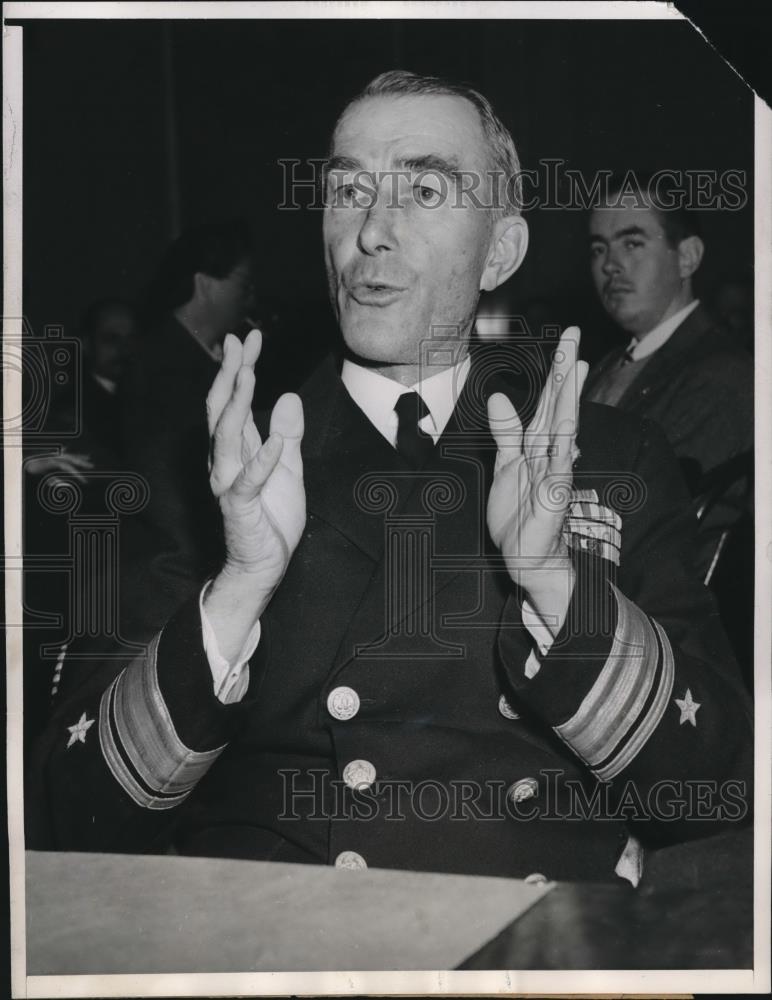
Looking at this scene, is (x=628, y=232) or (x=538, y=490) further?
(x=628, y=232)

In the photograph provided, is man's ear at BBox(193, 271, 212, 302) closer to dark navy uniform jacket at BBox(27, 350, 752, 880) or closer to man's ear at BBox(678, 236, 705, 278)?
dark navy uniform jacket at BBox(27, 350, 752, 880)

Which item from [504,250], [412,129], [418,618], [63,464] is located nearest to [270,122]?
[412,129]

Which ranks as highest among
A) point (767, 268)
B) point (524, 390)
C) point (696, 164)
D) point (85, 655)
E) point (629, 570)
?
point (696, 164)

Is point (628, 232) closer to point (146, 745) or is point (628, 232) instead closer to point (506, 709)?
point (506, 709)

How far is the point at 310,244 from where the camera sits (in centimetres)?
218

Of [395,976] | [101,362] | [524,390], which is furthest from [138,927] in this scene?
[524,390]

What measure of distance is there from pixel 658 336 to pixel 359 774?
1.01 m

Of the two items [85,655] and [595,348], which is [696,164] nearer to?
[595,348]

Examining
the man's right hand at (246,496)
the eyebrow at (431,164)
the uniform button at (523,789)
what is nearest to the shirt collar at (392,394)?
the man's right hand at (246,496)

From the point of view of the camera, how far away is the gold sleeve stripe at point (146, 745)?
2.09 metres

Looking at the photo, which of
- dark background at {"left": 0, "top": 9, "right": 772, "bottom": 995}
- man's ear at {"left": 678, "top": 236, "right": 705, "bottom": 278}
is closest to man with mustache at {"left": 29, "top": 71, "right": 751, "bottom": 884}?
dark background at {"left": 0, "top": 9, "right": 772, "bottom": 995}

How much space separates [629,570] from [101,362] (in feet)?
3.52

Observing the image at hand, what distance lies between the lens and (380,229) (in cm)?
214

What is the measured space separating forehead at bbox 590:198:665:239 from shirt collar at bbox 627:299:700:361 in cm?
17
